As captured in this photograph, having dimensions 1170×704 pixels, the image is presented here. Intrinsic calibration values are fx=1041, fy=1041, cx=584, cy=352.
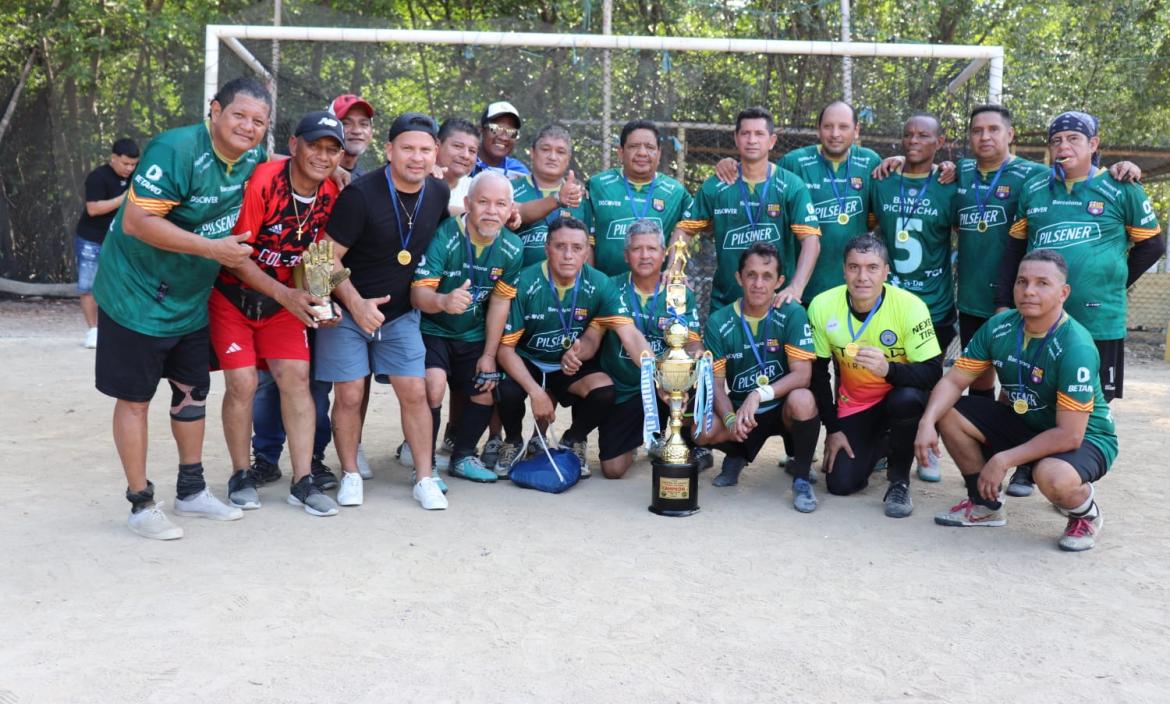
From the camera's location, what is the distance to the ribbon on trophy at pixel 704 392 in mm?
5125

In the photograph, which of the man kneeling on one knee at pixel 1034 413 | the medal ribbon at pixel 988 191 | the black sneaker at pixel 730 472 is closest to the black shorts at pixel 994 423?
the man kneeling on one knee at pixel 1034 413

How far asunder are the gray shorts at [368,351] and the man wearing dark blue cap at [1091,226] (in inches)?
129

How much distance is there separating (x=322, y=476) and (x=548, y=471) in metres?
1.15

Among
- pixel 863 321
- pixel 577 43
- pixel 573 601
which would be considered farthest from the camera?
pixel 577 43

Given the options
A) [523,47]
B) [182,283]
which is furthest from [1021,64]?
[182,283]

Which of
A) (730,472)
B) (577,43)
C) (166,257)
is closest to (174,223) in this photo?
(166,257)

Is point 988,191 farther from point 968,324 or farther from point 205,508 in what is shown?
point 205,508

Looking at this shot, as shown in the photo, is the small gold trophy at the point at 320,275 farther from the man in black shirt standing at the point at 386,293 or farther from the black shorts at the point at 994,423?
the black shorts at the point at 994,423

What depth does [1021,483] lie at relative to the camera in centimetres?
549

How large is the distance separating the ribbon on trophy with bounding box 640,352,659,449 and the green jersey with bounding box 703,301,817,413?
0.43 m

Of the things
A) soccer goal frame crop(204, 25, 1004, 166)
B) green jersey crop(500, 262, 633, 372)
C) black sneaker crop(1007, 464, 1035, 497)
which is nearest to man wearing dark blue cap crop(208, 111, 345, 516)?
green jersey crop(500, 262, 633, 372)

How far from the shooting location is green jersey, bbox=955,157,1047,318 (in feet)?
18.9

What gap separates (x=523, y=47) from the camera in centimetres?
951

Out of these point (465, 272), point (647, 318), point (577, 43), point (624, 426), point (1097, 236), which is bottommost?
point (624, 426)
